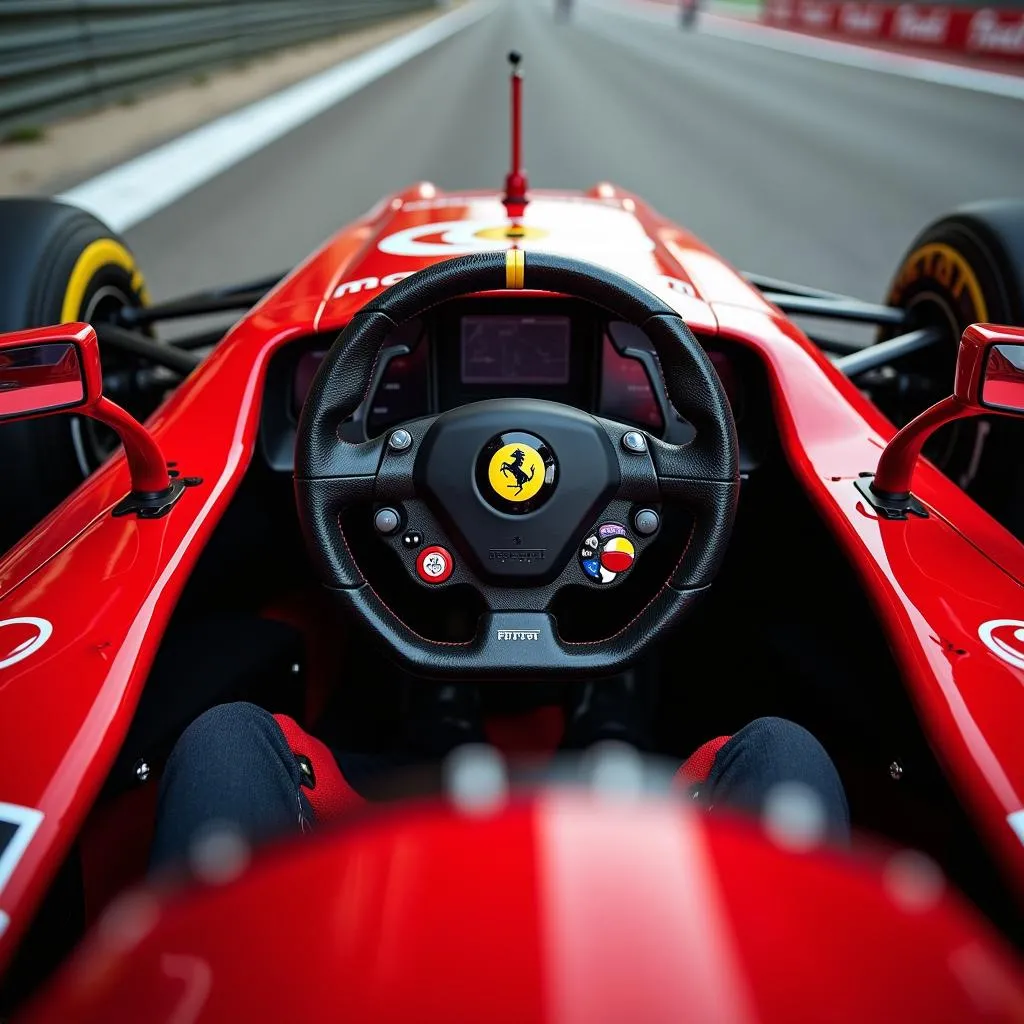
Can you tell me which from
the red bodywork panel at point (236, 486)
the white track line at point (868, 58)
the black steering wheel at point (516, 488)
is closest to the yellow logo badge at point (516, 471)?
the black steering wheel at point (516, 488)

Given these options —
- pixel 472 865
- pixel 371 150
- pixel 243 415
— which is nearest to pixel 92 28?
pixel 371 150

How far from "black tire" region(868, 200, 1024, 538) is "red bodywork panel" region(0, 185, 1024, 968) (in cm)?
80

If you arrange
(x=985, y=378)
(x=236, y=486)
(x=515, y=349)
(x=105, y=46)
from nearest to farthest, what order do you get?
(x=985, y=378) → (x=236, y=486) → (x=515, y=349) → (x=105, y=46)

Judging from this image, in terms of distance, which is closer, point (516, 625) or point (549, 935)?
point (549, 935)

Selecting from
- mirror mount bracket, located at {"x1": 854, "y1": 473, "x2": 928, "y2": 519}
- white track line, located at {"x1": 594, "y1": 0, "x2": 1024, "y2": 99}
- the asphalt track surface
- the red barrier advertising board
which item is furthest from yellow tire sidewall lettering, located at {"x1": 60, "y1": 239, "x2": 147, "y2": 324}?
the red barrier advertising board

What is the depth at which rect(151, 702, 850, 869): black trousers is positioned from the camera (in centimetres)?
110

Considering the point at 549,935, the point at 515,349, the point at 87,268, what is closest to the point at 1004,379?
the point at 515,349

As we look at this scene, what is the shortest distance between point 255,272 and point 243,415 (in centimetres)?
443

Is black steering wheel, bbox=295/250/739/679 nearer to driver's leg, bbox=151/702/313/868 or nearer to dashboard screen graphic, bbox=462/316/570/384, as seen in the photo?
driver's leg, bbox=151/702/313/868

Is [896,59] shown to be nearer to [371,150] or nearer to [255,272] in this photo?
[371,150]

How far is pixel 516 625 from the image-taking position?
1446 millimetres

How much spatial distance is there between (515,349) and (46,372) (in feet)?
2.78

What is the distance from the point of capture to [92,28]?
1020 centimetres

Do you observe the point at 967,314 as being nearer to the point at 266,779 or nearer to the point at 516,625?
the point at 516,625
